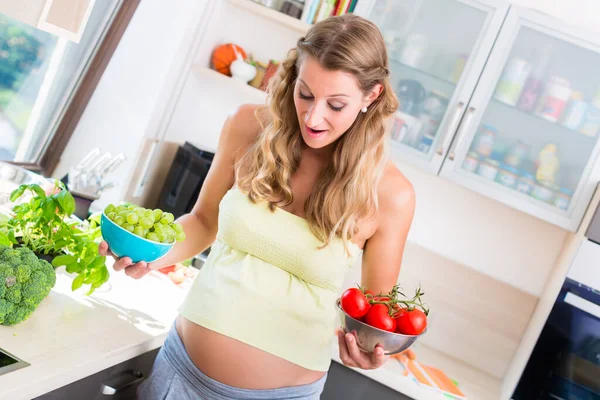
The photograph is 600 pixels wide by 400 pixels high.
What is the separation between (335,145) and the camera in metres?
1.67

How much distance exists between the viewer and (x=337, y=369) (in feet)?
7.31

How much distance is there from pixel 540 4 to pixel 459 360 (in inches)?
62.7

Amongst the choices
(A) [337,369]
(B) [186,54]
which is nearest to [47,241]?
(A) [337,369]

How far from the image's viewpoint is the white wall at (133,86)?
8.57 feet

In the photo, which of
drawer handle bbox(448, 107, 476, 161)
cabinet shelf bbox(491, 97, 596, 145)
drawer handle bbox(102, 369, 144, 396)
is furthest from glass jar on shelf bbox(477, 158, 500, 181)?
drawer handle bbox(102, 369, 144, 396)

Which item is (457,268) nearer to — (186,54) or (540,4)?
(540,4)

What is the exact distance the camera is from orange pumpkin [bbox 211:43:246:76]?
282 centimetres

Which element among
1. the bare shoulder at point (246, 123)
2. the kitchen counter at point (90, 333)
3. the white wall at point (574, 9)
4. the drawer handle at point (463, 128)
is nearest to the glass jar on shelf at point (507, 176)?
the drawer handle at point (463, 128)

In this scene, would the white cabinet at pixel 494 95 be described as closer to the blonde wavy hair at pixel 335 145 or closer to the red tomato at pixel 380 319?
the blonde wavy hair at pixel 335 145

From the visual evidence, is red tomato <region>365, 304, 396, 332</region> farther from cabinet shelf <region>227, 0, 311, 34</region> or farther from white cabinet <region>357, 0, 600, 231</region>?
cabinet shelf <region>227, 0, 311, 34</region>

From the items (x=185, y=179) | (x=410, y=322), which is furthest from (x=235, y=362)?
(x=185, y=179)

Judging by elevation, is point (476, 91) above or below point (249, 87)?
above

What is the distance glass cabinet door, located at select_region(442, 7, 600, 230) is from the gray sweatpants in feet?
4.82

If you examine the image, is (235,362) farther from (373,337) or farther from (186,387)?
(373,337)
